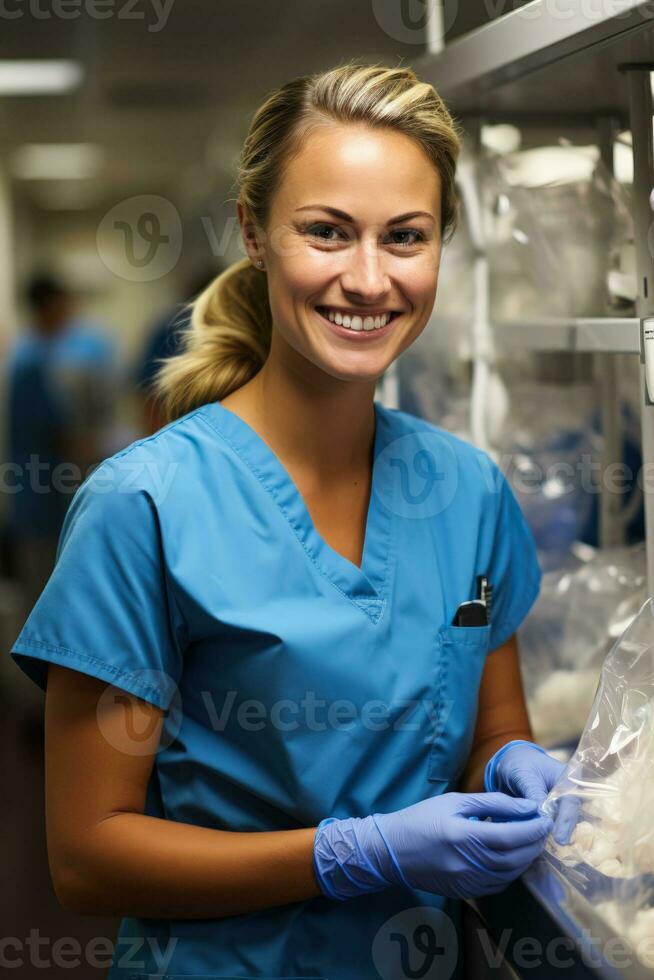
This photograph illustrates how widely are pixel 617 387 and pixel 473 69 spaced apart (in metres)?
0.55

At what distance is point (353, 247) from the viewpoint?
1.22m

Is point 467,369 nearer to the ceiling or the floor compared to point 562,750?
nearer to the ceiling

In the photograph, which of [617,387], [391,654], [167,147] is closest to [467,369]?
[617,387]

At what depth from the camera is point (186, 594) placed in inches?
46.1

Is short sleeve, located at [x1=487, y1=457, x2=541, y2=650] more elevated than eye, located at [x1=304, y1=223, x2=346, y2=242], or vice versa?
eye, located at [x1=304, y1=223, x2=346, y2=242]

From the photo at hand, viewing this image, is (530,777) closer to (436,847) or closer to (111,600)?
(436,847)

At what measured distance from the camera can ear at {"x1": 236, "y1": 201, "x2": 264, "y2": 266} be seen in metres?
1.33

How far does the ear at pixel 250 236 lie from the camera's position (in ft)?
4.37

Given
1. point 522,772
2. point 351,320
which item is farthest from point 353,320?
point 522,772

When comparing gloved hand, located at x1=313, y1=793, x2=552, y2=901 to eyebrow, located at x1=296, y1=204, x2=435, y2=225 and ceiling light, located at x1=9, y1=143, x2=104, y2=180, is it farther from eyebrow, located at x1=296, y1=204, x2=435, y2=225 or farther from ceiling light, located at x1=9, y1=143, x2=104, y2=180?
ceiling light, located at x1=9, y1=143, x2=104, y2=180

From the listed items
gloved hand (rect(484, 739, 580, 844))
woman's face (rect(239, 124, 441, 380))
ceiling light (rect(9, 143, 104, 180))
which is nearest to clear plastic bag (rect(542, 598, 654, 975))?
gloved hand (rect(484, 739, 580, 844))

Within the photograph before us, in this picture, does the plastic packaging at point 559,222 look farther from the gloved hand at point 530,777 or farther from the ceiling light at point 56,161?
the ceiling light at point 56,161

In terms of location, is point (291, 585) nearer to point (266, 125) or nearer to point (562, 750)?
point (266, 125)

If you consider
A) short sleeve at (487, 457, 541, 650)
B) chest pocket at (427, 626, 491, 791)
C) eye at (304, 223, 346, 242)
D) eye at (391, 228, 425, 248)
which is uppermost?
eye at (304, 223, 346, 242)
